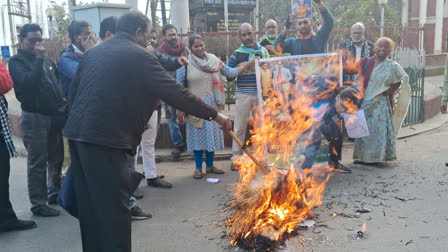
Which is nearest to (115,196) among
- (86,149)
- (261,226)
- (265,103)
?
(86,149)

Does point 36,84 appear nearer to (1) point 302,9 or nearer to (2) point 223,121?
(2) point 223,121

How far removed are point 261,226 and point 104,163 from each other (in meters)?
1.65

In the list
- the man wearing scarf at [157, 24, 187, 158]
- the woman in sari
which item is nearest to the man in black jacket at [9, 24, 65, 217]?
the man wearing scarf at [157, 24, 187, 158]

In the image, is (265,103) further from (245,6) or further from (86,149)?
(245,6)

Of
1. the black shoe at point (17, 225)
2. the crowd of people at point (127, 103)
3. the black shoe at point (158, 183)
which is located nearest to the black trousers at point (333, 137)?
the crowd of people at point (127, 103)

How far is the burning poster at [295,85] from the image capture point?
222 inches

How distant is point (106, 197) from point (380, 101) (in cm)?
475

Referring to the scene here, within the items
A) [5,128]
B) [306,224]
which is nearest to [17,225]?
[5,128]

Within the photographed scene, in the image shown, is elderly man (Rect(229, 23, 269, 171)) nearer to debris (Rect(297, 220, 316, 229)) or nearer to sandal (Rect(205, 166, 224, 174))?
sandal (Rect(205, 166, 224, 174))

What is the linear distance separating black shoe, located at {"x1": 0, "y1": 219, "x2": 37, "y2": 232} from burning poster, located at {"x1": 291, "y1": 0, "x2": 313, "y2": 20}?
4.54 metres

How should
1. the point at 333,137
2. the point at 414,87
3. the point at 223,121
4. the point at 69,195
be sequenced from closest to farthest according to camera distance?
1. the point at 69,195
2. the point at 223,121
3. the point at 333,137
4. the point at 414,87

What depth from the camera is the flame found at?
3.76 m

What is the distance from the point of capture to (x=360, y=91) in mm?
6152

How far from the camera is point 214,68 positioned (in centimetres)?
570
